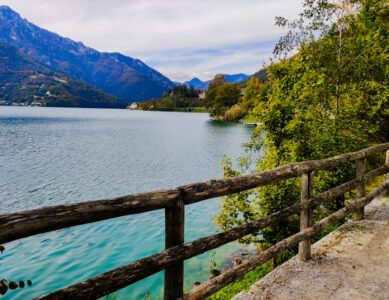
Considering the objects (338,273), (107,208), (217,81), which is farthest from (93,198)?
(217,81)

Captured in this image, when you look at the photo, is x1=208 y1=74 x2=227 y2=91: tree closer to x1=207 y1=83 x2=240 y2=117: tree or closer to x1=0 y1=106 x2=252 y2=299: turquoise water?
x1=207 y1=83 x2=240 y2=117: tree

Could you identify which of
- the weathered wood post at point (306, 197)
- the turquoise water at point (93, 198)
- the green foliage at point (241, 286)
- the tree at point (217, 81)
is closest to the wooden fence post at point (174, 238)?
the weathered wood post at point (306, 197)

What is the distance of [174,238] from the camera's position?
2830mm

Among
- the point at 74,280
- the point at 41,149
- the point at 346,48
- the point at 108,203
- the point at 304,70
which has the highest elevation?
the point at 346,48

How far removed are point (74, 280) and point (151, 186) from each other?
427 inches

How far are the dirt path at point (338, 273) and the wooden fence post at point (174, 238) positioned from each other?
4.61 feet

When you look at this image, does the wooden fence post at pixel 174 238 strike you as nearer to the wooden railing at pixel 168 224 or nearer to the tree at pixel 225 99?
the wooden railing at pixel 168 224

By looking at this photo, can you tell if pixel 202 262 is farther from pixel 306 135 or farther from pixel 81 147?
pixel 81 147

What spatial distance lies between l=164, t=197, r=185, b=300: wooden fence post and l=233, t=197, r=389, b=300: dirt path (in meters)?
1.41

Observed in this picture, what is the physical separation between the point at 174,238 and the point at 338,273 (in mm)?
3377

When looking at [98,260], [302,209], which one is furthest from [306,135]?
[98,260]

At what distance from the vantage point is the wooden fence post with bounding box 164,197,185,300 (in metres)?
2.79

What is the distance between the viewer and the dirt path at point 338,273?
392 cm

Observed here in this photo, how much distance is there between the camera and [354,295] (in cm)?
389
